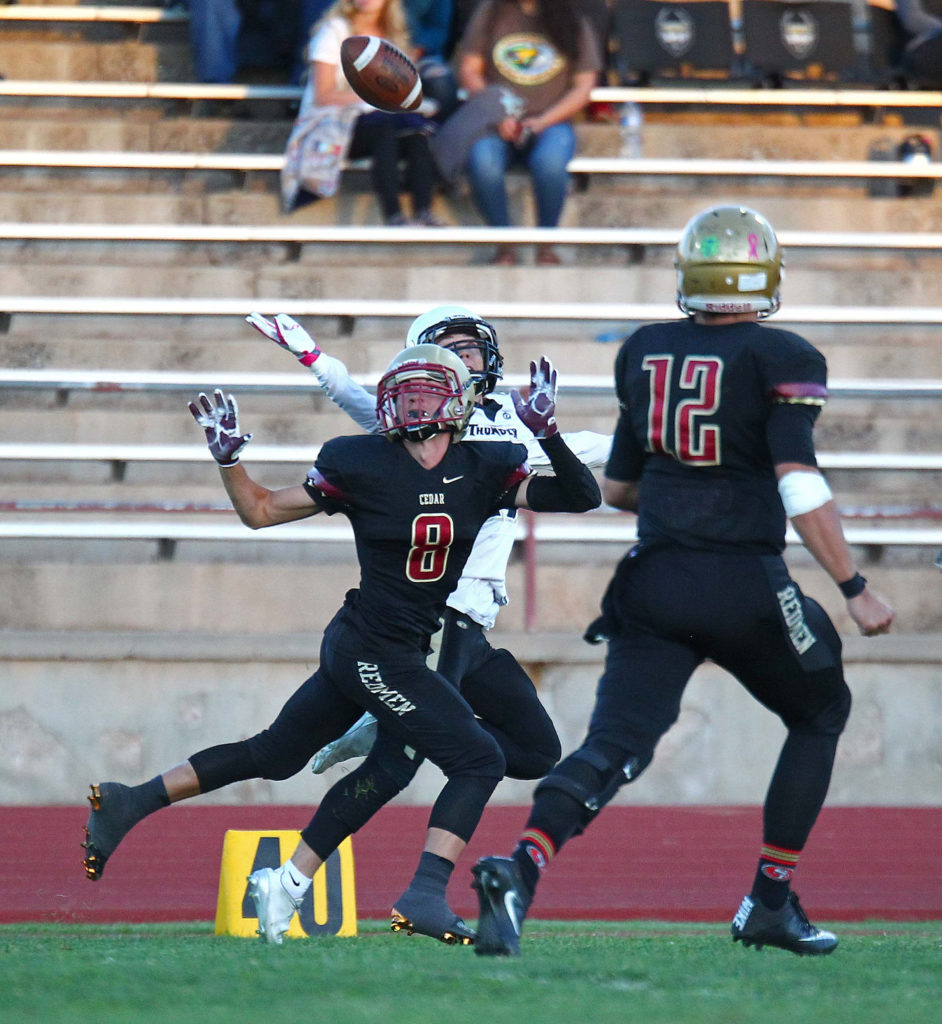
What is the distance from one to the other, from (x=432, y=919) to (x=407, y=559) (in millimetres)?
922

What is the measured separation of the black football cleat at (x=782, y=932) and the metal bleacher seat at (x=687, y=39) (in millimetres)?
7692

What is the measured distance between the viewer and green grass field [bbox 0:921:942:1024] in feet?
9.52

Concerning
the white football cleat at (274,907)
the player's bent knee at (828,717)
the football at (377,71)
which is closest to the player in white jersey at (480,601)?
the white football cleat at (274,907)

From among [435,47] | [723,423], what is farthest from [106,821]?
[435,47]

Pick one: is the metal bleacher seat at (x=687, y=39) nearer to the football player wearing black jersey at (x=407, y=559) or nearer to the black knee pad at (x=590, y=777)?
the football player wearing black jersey at (x=407, y=559)

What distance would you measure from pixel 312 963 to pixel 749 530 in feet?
4.50

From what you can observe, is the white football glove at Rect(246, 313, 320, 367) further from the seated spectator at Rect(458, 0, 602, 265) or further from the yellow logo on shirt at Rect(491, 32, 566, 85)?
the yellow logo on shirt at Rect(491, 32, 566, 85)

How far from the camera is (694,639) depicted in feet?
12.6

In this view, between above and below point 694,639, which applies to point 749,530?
above

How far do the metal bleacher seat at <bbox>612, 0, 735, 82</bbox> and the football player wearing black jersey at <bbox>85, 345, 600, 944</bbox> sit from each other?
683 centimetres

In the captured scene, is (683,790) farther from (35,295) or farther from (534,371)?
(35,295)

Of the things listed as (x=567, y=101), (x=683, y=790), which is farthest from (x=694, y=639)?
(x=567, y=101)

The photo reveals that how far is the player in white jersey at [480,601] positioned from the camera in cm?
500

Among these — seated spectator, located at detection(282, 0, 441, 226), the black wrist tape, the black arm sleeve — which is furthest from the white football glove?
seated spectator, located at detection(282, 0, 441, 226)
